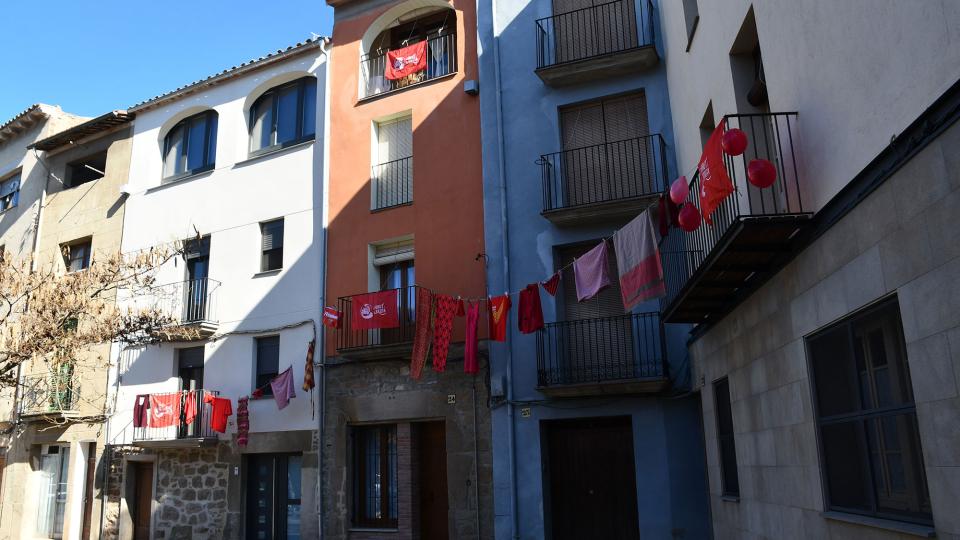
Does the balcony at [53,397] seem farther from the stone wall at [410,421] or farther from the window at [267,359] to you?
the stone wall at [410,421]

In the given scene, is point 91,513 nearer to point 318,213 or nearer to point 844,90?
point 318,213

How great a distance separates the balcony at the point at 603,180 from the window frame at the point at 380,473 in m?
5.37

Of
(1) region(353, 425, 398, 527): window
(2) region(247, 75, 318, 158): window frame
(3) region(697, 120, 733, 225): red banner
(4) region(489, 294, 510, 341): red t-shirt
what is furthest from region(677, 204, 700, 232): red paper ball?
(2) region(247, 75, 318, 158): window frame

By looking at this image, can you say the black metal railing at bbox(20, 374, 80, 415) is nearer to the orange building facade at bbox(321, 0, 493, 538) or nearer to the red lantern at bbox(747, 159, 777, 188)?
the orange building facade at bbox(321, 0, 493, 538)

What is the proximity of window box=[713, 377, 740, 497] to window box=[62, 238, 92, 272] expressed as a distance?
57.5 feet

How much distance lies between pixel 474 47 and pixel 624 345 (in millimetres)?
6821

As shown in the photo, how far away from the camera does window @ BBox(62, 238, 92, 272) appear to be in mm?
21312

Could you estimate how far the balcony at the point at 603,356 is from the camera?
1254cm

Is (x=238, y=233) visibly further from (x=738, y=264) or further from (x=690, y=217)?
(x=738, y=264)

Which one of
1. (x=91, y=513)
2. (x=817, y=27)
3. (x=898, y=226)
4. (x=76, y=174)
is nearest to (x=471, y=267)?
(x=817, y=27)

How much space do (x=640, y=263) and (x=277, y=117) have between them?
11.4m

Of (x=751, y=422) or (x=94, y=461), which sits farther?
(x=94, y=461)

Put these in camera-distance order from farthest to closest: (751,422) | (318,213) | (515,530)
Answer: (318,213) → (515,530) → (751,422)

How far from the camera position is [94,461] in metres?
18.8
